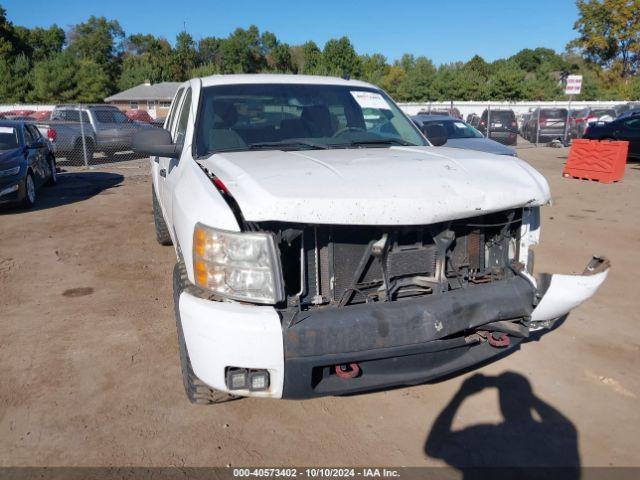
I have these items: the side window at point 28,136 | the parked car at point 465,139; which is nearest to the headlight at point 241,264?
the parked car at point 465,139

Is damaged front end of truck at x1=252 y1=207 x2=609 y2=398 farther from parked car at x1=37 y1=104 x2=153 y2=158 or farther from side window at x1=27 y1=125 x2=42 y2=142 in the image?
parked car at x1=37 y1=104 x2=153 y2=158

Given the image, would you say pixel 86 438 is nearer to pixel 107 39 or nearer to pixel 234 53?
pixel 234 53

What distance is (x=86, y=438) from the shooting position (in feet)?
9.45

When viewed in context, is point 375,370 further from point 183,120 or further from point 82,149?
point 82,149

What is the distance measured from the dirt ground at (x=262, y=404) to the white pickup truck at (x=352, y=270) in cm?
37

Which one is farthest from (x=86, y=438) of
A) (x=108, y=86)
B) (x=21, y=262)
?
(x=108, y=86)

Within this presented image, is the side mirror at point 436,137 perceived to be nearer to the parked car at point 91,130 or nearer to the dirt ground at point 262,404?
the dirt ground at point 262,404

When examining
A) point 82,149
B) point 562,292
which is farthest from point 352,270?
point 82,149

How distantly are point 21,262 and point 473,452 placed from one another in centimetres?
555

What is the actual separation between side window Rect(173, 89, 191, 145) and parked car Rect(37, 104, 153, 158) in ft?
37.7

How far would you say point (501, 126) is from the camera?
21.2m

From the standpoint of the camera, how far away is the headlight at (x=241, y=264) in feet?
7.95

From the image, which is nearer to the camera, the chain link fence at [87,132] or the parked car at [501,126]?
the chain link fence at [87,132]

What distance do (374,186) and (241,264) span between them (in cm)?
75
